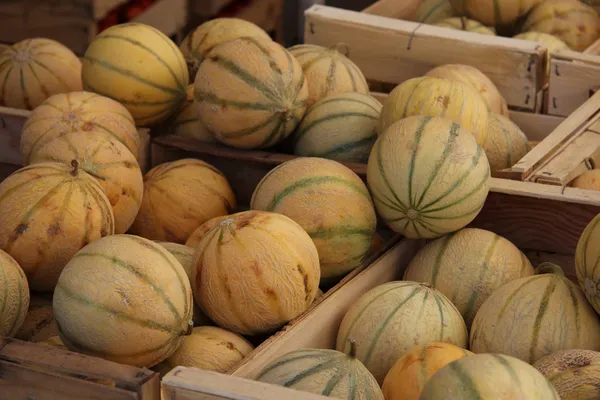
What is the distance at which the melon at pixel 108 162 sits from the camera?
90.4 inches

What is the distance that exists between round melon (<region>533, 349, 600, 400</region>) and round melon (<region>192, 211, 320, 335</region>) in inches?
21.0

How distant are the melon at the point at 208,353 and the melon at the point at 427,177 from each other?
55 centimetres

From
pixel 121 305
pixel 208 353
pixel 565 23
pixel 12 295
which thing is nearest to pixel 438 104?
pixel 208 353

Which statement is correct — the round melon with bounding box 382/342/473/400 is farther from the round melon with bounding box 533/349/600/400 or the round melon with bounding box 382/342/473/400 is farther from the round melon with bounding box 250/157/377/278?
the round melon with bounding box 250/157/377/278

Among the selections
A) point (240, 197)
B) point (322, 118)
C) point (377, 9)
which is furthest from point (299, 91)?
point (377, 9)

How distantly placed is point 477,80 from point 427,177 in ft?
2.93

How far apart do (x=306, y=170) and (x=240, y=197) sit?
1.82 ft

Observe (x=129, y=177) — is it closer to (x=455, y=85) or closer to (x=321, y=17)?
(x=455, y=85)

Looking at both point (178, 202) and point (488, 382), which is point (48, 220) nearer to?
point (178, 202)

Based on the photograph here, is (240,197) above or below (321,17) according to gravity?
below

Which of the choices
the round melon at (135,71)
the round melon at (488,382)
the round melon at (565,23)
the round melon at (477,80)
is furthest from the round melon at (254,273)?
the round melon at (565,23)

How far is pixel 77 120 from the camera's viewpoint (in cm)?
251

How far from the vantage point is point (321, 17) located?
3.47m

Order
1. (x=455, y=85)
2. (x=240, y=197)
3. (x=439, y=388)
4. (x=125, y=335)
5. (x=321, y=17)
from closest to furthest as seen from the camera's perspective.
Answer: (x=439, y=388) → (x=125, y=335) → (x=455, y=85) → (x=240, y=197) → (x=321, y=17)
